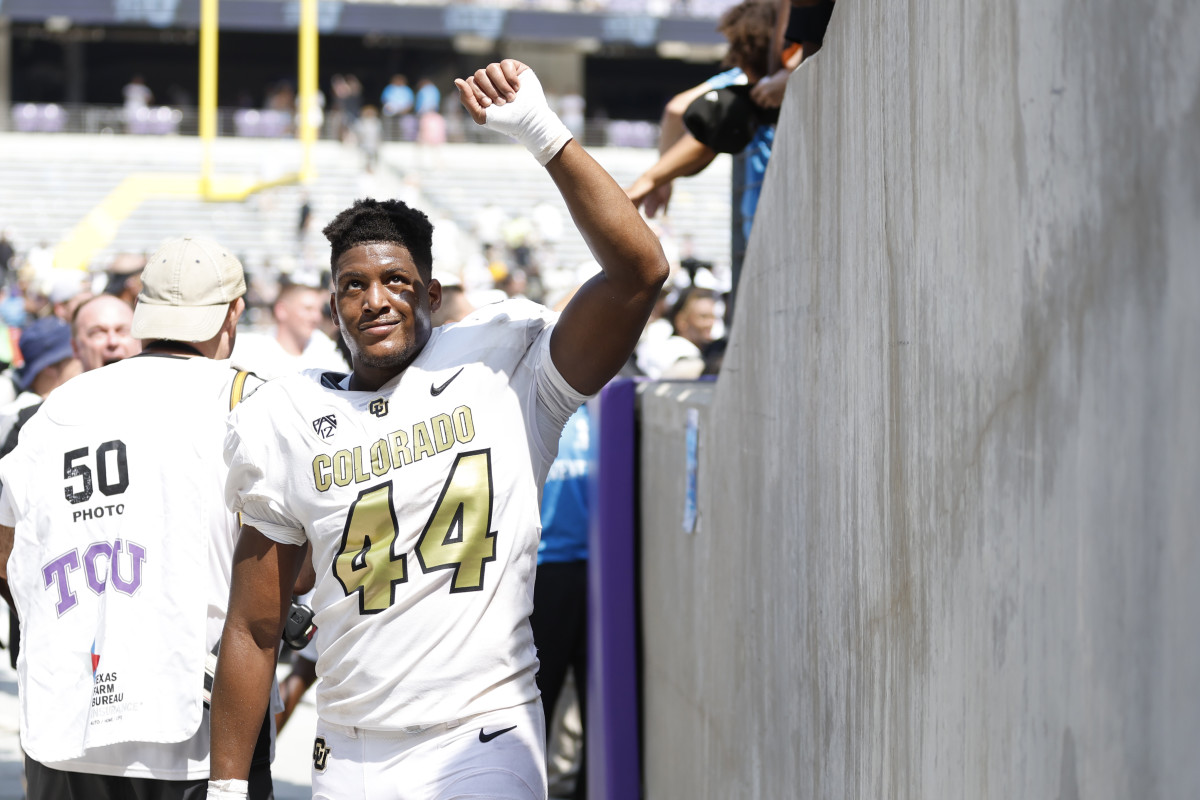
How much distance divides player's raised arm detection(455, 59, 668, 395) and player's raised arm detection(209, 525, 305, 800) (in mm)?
916

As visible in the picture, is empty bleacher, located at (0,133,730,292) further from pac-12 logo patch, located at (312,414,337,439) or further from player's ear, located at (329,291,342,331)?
pac-12 logo patch, located at (312,414,337,439)

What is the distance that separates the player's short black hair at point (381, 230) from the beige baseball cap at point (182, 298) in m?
0.86

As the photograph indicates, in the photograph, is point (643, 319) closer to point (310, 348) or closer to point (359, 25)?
point (310, 348)

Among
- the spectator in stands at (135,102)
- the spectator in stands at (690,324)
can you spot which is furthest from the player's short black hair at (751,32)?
the spectator in stands at (135,102)

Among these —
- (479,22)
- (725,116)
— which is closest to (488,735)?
(725,116)

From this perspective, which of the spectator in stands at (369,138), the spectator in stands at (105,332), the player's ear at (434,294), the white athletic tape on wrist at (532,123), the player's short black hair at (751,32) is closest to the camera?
the white athletic tape on wrist at (532,123)

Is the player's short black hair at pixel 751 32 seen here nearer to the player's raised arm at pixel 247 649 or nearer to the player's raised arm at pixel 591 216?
the player's raised arm at pixel 591 216

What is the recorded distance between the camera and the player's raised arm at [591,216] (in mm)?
2785

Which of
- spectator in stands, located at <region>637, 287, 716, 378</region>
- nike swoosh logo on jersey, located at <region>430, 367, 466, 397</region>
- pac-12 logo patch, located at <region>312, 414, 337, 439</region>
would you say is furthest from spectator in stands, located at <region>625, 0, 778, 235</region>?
spectator in stands, located at <region>637, 287, 716, 378</region>

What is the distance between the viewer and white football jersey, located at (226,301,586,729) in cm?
298

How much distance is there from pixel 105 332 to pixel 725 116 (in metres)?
2.41

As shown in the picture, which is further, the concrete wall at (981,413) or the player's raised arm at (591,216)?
the player's raised arm at (591,216)

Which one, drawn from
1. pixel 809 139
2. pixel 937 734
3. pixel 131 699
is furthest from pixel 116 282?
pixel 937 734

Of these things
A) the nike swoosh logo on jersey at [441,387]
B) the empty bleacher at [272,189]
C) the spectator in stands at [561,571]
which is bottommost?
the spectator in stands at [561,571]
